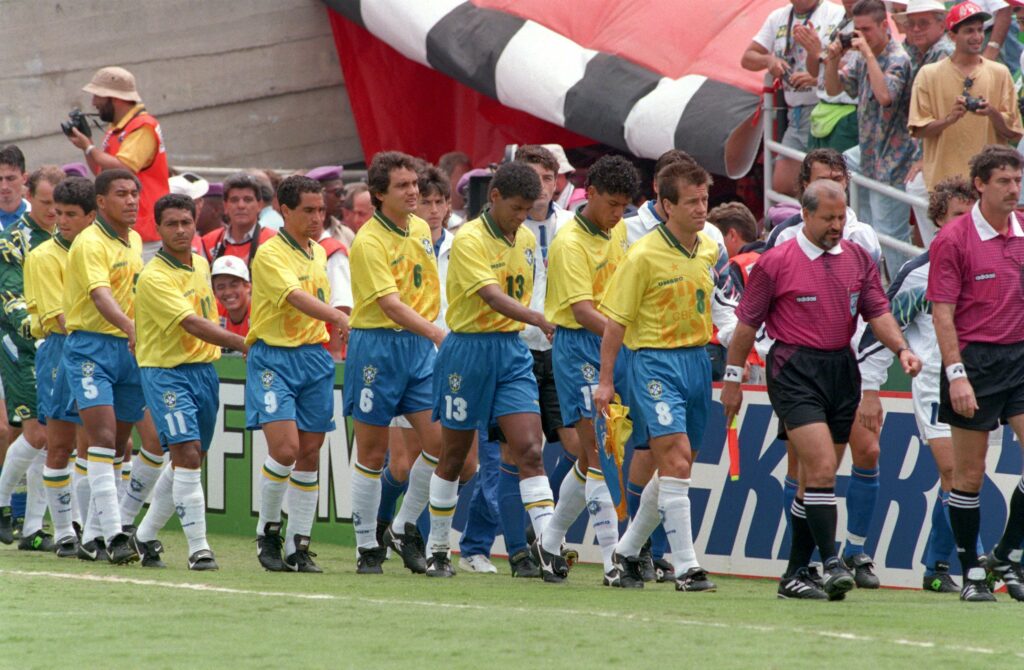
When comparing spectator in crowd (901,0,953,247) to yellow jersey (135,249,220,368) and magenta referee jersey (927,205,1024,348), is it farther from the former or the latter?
yellow jersey (135,249,220,368)

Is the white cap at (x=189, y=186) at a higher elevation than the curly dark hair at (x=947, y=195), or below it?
higher

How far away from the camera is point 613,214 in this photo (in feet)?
32.6

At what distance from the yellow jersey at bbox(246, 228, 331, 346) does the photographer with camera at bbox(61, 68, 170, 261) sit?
328 cm

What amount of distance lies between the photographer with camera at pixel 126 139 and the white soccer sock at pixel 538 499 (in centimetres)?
493

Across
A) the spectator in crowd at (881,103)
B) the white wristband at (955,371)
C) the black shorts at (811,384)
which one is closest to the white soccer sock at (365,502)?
the black shorts at (811,384)

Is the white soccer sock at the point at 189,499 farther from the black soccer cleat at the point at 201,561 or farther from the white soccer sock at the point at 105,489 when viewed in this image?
the white soccer sock at the point at 105,489

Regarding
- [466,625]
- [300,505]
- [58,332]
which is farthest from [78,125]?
[466,625]

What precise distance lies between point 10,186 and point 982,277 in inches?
290

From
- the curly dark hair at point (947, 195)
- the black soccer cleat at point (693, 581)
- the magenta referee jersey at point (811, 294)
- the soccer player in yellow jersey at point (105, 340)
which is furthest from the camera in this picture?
the soccer player in yellow jersey at point (105, 340)

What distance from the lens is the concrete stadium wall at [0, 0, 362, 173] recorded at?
16938mm

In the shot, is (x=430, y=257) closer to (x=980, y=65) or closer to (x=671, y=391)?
(x=671, y=391)

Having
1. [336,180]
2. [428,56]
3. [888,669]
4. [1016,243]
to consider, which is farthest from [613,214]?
[428,56]

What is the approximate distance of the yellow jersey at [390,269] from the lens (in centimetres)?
1016

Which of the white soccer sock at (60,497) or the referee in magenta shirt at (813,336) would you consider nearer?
the referee in magenta shirt at (813,336)
